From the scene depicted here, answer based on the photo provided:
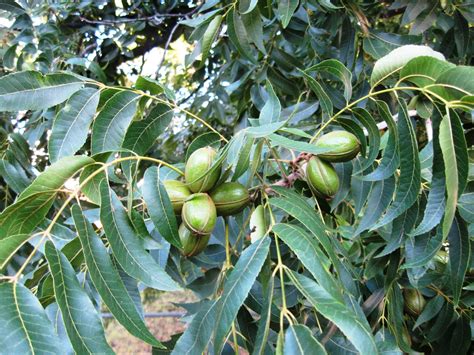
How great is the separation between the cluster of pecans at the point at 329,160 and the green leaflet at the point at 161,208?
15.6 inches

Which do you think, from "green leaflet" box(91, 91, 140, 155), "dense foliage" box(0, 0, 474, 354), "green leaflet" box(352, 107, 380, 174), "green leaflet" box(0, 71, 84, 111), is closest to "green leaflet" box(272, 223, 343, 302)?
"dense foliage" box(0, 0, 474, 354)

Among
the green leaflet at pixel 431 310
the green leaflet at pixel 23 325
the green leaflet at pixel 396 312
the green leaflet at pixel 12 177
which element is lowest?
the green leaflet at pixel 431 310

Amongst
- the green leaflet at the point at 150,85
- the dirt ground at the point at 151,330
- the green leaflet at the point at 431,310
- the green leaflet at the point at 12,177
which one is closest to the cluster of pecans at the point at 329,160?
the green leaflet at the point at 150,85

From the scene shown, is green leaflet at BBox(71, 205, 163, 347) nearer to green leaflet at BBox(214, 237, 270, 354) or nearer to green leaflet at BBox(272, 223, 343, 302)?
Answer: green leaflet at BBox(214, 237, 270, 354)

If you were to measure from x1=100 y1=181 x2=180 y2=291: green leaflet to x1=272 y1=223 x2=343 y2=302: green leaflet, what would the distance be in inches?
9.6

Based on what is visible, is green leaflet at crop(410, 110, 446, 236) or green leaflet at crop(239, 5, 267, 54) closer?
green leaflet at crop(410, 110, 446, 236)

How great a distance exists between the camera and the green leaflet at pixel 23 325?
0.73 m

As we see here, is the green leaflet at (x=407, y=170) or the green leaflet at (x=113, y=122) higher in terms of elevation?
the green leaflet at (x=113, y=122)

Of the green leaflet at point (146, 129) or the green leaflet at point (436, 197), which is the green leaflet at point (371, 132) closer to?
the green leaflet at point (436, 197)

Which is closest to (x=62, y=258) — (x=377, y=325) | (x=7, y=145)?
(x=377, y=325)

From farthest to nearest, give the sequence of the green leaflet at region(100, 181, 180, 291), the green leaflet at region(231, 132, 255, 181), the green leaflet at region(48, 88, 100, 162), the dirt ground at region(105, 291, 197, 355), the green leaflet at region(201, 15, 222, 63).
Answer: the dirt ground at region(105, 291, 197, 355) < the green leaflet at region(201, 15, 222, 63) < the green leaflet at region(48, 88, 100, 162) < the green leaflet at region(231, 132, 255, 181) < the green leaflet at region(100, 181, 180, 291)

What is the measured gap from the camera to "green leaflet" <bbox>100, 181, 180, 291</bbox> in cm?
95

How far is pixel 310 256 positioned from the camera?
91 cm

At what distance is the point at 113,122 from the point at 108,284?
0.46 metres
